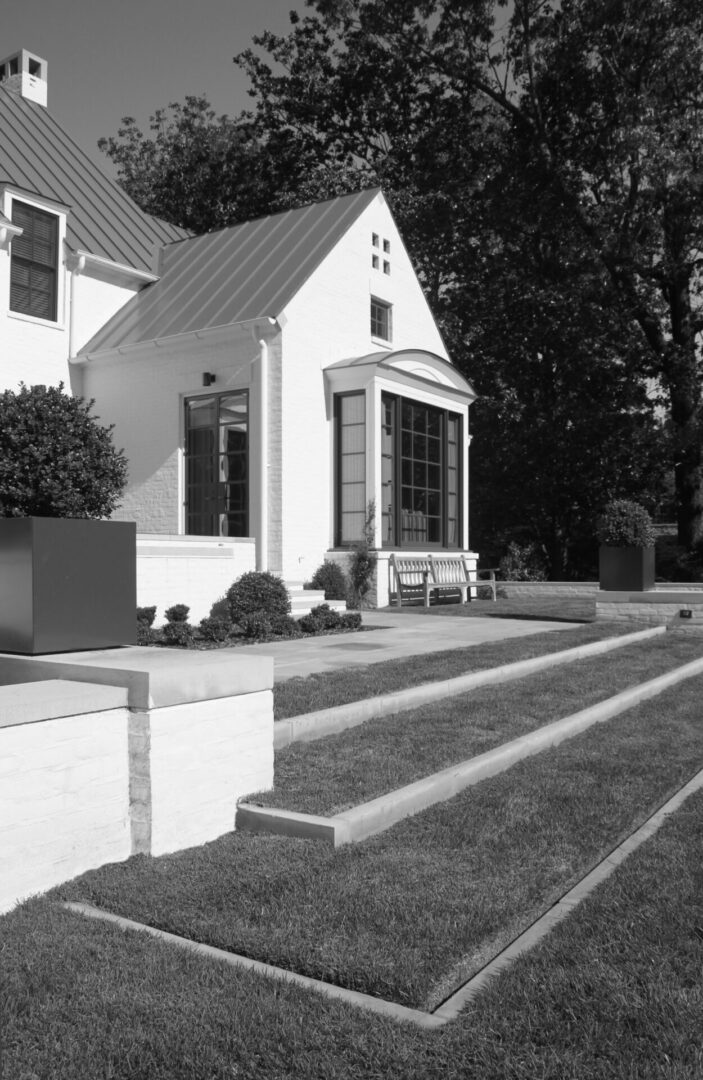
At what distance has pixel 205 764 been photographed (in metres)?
4.09

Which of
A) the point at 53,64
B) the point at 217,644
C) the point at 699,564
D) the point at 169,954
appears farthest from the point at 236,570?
the point at 699,564

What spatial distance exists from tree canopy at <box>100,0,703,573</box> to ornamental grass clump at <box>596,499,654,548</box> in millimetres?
10462

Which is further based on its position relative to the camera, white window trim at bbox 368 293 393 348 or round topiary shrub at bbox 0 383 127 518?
white window trim at bbox 368 293 393 348

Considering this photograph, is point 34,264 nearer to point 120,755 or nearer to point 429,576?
point 429,576

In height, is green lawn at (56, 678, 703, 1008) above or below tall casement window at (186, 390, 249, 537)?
below

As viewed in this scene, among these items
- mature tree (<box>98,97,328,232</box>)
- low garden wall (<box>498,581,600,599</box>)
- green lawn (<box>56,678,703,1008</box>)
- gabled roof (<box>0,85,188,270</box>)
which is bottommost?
green lawn (<box>56,678,703,1008</box>)

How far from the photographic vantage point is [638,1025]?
8.28 ft

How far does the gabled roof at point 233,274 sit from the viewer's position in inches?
602

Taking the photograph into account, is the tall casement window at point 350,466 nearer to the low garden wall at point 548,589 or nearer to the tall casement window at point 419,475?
the tall casement window at point 419,475

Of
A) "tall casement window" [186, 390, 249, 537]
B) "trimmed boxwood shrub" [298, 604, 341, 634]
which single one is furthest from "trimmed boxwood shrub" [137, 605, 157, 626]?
"tall casement window" [186, 390, 249, 537]

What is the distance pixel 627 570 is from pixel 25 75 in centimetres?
1481

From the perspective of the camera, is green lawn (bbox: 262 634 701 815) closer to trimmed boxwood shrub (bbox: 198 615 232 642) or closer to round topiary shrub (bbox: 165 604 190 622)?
trimmed boxwood shrub (bbox: 198 615 232 642)

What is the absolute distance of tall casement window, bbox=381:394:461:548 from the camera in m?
16.1

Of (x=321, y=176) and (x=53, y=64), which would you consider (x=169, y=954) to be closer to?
(x=53, y=64)
